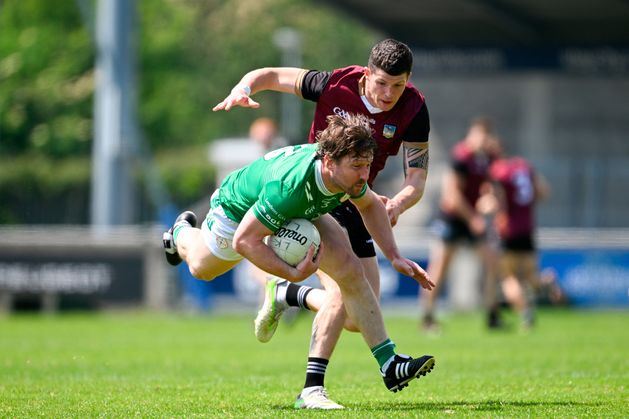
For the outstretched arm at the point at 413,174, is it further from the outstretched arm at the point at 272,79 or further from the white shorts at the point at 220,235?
the white shorts at the point at 220,235

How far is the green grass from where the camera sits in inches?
293

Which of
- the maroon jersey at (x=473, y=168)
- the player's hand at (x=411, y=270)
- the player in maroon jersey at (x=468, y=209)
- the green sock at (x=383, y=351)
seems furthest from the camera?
the maroon jersey at (x=473, y=168)

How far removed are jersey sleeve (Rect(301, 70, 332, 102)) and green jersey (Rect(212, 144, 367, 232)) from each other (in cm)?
69

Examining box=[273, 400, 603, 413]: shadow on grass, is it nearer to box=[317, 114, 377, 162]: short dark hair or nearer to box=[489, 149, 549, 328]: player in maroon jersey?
box=[317, 114, 377, 162]: short dark hair

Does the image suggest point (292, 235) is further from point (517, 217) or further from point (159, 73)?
point (159, 73)

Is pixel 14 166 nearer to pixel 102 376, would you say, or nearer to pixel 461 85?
pixel 461 85

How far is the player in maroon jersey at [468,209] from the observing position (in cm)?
1565

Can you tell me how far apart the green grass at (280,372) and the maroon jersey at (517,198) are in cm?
133

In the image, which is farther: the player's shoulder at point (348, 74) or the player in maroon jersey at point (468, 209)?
the player in maroon jersey at point (468, 209)

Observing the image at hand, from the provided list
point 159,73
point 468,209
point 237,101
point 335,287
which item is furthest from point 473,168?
point 159,73

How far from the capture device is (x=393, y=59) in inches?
299

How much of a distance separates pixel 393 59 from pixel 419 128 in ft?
2.13

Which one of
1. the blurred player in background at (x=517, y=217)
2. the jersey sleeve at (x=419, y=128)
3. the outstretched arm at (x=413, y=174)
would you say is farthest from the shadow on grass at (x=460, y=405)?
the blurred player in background at (x=517, y=217)

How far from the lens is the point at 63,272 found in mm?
19828
